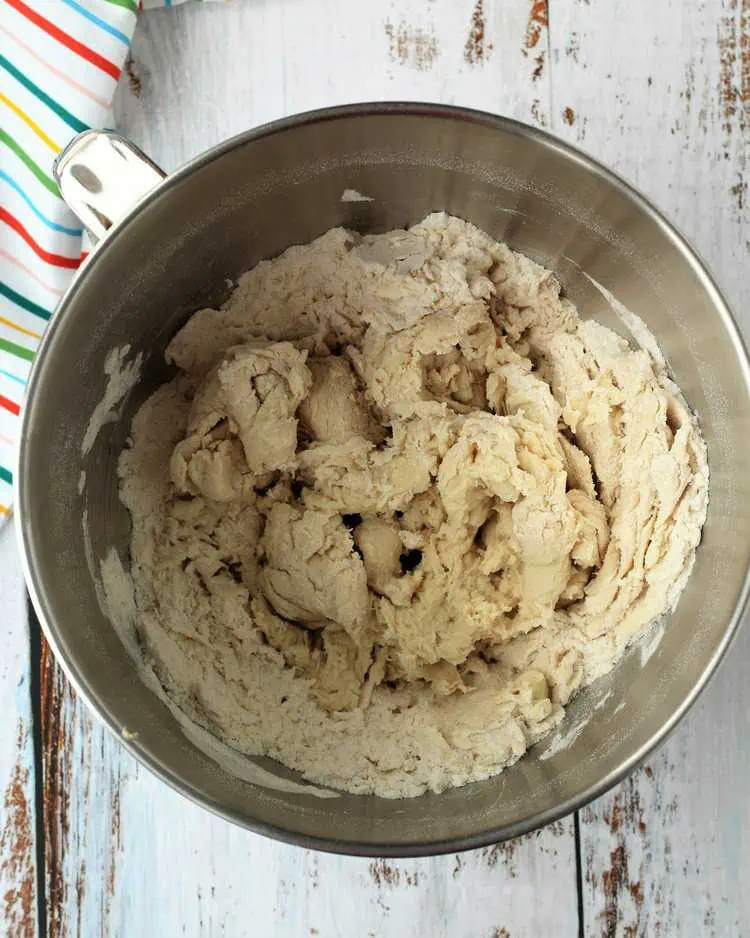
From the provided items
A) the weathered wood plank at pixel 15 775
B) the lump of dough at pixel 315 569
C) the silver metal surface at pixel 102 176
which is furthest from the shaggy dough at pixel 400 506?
the weathered wood plank at pixel 15 775

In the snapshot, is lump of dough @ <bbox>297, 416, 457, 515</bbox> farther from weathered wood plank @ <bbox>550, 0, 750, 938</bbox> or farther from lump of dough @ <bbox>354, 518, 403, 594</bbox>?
weathered wood plank @ <bbox>550, 0, 750, 938</bbox>

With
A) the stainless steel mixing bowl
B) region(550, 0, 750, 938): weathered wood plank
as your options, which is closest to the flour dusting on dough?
the stainless steel mixing bowl

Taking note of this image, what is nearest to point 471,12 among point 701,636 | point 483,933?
point 701,636

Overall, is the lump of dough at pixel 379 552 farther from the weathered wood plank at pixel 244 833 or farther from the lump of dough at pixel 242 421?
the weathered wood plank at pixel 244 833

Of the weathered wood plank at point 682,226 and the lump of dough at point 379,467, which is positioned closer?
Answer: the lump of dough at point 379,467

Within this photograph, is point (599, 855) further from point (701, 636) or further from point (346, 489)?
point (346, 489)
